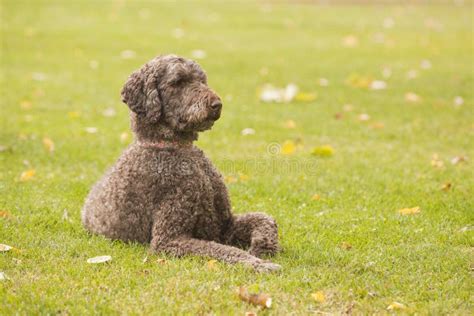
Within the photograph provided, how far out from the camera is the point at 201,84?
17.4 ft

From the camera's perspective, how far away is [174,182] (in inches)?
211

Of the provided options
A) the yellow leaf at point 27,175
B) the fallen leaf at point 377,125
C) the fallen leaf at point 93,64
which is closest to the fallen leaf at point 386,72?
the fallen leaf at point 377,125

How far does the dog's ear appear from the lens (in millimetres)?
5289

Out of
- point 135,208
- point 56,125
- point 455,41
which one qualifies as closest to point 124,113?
point 56,125

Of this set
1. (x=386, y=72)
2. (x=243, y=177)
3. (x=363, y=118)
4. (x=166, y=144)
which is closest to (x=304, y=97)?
(x=363, y=118)

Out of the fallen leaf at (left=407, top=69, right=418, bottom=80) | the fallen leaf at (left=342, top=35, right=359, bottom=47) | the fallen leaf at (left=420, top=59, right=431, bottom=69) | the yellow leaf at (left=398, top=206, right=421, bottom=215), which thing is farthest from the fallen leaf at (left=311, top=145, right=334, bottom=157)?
the fallen leaf at (left=342, top=35, right=359, bottom=47)

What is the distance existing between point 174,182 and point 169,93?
0.64 meters

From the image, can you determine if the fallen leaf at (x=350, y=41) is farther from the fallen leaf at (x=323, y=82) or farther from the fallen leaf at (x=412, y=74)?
the fallen leaf at (x=323, y=82)

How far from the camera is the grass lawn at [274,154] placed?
4715 mm

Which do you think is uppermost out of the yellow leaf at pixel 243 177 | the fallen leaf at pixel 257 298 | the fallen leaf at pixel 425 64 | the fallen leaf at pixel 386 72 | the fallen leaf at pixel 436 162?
the fallen leaf at pixel 425 64

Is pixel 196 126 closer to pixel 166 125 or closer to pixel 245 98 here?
pixel 166 125

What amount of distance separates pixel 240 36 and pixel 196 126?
12058 mm

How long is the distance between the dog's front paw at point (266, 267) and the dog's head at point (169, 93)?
1.06 meters

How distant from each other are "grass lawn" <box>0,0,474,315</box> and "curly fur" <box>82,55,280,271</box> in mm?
177
